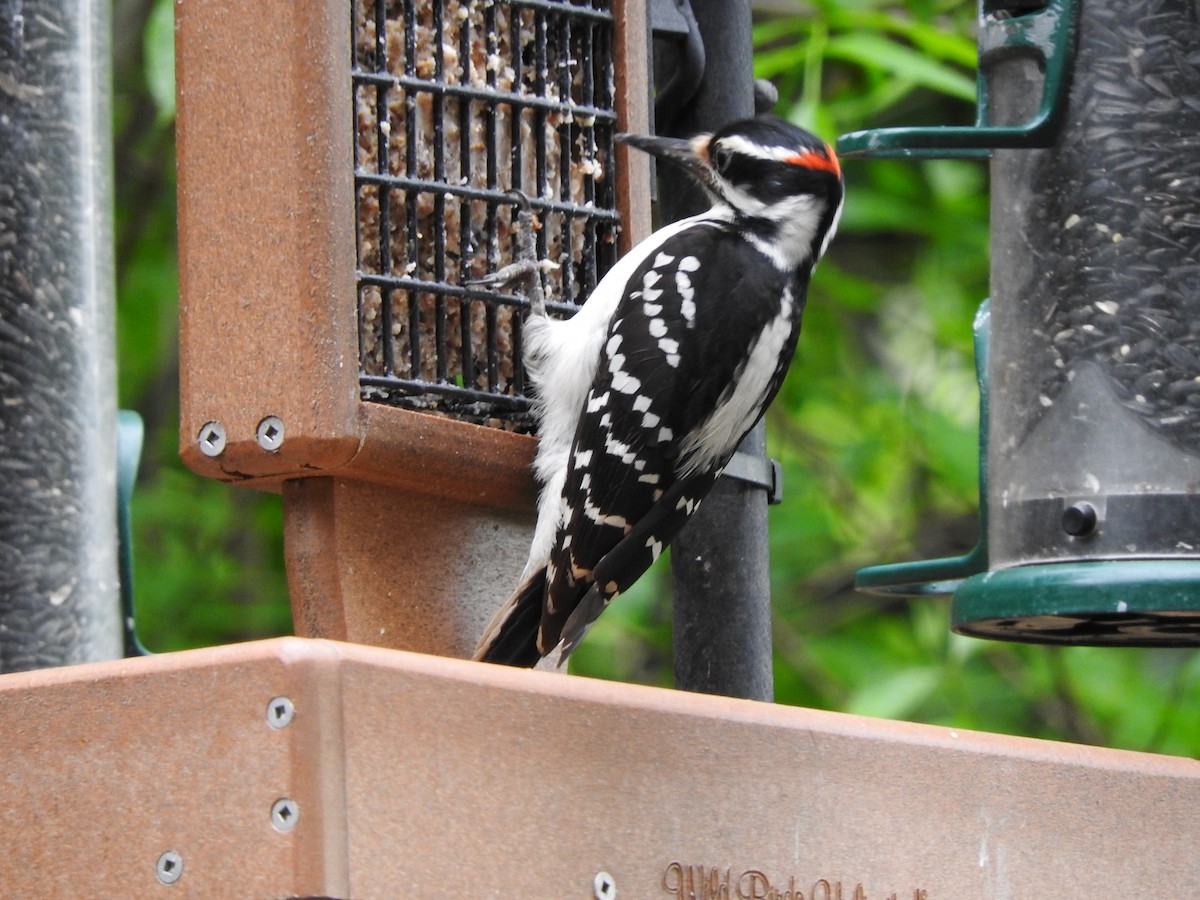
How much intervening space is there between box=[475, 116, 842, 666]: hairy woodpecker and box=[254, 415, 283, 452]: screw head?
0.45 meters

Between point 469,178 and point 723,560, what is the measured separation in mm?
685

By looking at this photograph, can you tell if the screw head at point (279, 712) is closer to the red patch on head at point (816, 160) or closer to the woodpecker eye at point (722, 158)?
the woodpecker eye at point (722, 158)

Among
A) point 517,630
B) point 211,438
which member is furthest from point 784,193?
point 211,438

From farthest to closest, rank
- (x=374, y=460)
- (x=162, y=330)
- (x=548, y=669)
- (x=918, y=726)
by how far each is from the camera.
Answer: (x=162, y=330)
(x=548, y=669)
(x=374, y=460)
(x=918, y=726)

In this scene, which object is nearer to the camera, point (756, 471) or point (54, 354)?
point (756, 471)

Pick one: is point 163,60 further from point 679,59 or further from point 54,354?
point 679,59

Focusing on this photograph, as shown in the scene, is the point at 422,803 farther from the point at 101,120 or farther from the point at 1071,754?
the point at 101,120

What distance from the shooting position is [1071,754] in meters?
2.57

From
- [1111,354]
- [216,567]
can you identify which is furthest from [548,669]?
[216,567]

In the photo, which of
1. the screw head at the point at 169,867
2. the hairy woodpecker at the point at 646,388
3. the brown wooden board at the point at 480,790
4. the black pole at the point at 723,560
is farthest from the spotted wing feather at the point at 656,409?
the screw head at the point at 169,867

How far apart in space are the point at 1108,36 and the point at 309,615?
1394mm

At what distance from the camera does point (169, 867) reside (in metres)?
1.95

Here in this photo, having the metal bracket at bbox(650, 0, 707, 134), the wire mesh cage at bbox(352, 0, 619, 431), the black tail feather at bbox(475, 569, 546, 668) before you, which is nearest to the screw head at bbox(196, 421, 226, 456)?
the wire mesh cage at bbox(352, 0, 619, 431)

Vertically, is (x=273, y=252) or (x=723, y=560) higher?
(x=273, y=252)
